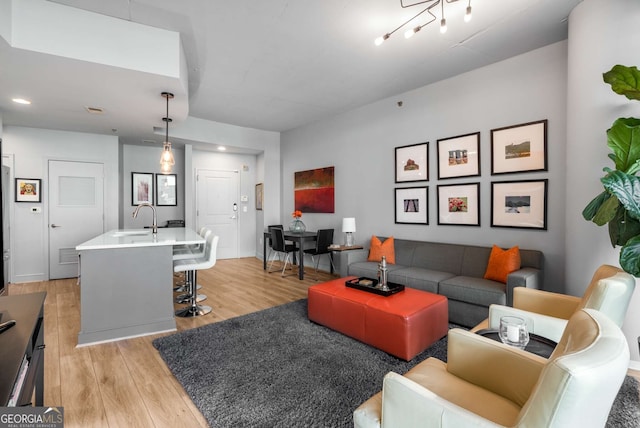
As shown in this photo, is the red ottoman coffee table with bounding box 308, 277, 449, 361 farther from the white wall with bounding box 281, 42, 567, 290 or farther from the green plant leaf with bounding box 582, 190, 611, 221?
the white wall with bounding box 281, 42, 567, 290

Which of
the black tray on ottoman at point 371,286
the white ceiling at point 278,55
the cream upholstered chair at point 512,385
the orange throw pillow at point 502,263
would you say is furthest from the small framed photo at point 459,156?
the cream upholstered chair at point 512,385

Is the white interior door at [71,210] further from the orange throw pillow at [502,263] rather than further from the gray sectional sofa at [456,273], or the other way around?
the orange throw pillow at [502,263]

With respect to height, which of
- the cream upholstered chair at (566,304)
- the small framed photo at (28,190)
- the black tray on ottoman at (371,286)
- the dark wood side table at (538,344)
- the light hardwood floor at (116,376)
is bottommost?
the light hardwood floor at (116,376)

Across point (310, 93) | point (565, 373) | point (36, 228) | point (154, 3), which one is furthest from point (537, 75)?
point (36, 228)

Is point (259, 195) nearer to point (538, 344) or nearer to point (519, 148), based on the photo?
point (519, 148)

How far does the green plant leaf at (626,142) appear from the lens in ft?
6.24

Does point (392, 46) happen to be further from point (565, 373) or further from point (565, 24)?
point (565, 373)

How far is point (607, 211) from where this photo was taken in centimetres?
189

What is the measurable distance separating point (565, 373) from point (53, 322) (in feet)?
14.6

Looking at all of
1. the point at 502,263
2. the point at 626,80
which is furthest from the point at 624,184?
the point at 502,263

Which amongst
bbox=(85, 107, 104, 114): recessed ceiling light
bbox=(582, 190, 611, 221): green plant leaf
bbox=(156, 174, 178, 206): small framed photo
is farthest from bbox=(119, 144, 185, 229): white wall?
bbox=(582, 190, 611, 221): green plant leaf

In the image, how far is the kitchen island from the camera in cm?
284

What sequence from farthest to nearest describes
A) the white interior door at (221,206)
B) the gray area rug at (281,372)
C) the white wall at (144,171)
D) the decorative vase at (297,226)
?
the white interior door at (221,206) < the white wall at (144,171) < the decorative vase at (297,226) < the gray area rug at (281,372)

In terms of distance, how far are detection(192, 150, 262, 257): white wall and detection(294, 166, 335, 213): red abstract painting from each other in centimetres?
157
